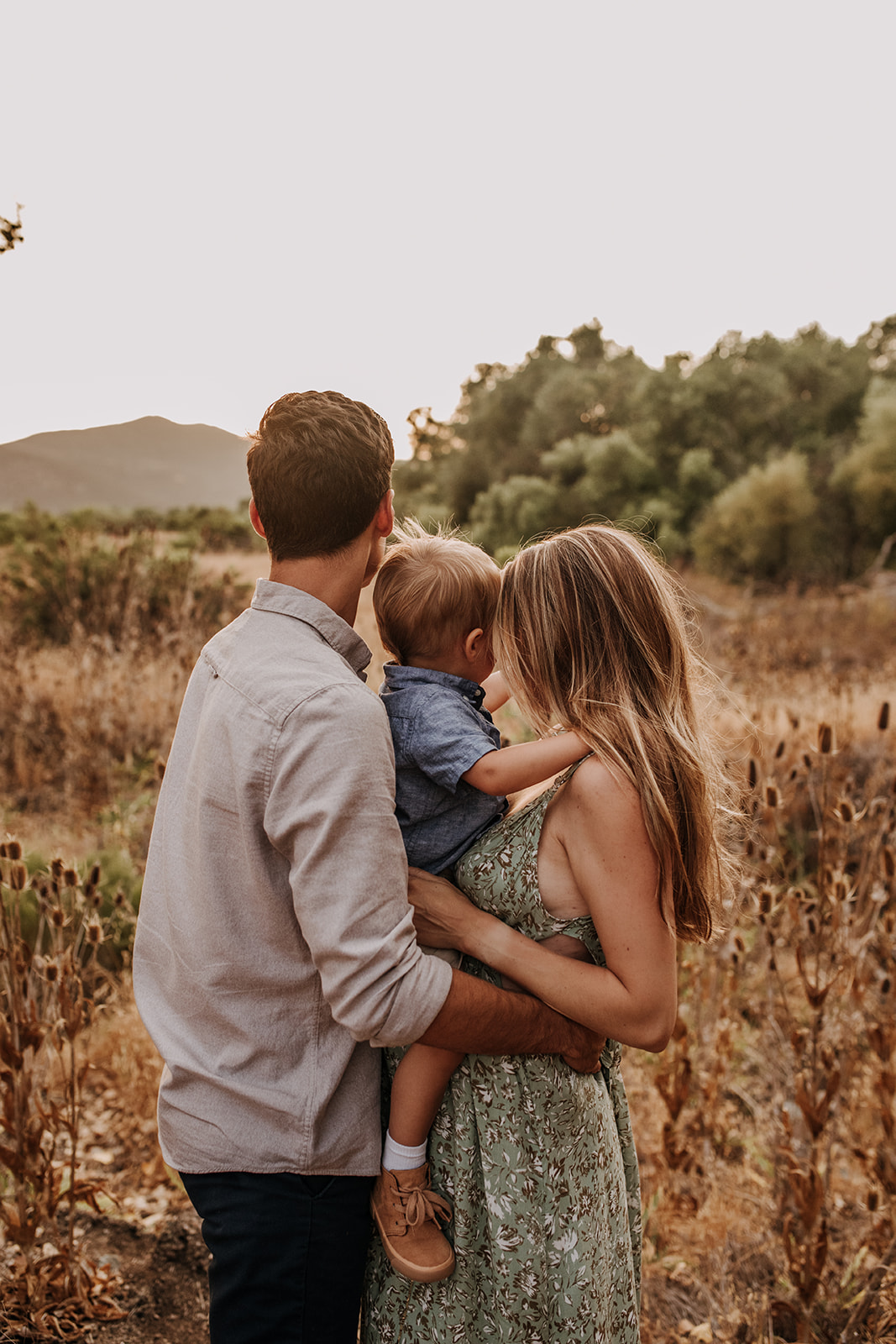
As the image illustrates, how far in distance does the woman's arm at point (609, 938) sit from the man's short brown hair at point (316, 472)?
0.57 m

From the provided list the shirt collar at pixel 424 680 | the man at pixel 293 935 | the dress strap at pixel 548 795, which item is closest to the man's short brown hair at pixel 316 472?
the man at pixel 293 935

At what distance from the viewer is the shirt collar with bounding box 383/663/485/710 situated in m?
1.75

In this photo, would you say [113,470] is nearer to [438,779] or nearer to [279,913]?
[438,779]

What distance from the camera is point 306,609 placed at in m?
1.38

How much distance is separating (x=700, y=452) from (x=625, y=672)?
831 inches

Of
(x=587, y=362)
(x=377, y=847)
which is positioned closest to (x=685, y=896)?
(x=377, y=847)

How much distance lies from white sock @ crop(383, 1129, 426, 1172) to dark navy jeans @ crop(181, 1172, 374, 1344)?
0.32ft

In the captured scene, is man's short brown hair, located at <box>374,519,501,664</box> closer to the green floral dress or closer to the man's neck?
the man's neck

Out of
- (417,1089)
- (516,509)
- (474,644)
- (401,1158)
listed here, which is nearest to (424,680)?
(474,644)

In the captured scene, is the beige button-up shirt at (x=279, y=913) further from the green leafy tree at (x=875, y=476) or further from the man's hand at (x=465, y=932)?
the green leafy tree at (x=875, y=476)

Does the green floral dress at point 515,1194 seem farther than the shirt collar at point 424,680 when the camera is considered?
No

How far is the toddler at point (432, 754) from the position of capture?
56.3 inches

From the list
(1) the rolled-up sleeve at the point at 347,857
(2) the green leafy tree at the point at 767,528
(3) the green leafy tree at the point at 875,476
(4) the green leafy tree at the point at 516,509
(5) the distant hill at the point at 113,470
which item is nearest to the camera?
(1) the rolled-up sleeve at the point at 347,857

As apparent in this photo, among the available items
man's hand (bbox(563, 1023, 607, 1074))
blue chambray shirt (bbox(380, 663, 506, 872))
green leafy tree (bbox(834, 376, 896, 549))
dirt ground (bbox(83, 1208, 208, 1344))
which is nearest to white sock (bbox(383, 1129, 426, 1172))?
man's hand (bbox(563, 1023, 607, 1074))
